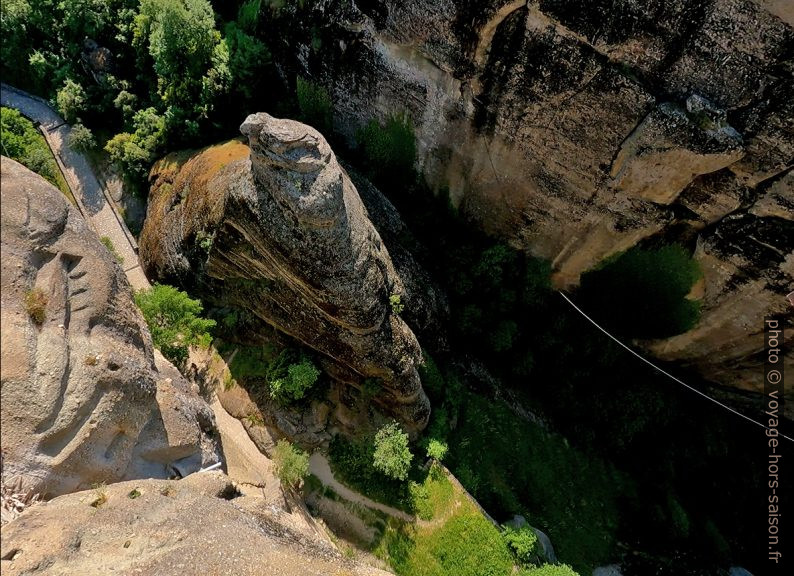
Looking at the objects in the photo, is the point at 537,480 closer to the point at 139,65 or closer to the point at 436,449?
the point at 436,449

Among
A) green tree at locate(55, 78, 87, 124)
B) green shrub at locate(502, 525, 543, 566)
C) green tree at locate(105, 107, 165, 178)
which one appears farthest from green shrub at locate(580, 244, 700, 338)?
green tree at locate(55, 78, 87, 124)

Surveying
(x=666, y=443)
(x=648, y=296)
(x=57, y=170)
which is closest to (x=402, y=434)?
(x=648, y=296)

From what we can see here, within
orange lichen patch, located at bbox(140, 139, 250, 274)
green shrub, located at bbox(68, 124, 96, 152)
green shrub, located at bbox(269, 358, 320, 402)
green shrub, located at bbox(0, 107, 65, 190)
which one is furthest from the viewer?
green shrub, located at bbox(68, 124, 96, 152)

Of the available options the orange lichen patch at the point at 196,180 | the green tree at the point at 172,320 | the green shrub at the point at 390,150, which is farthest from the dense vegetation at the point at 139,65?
the green tree at the point at 172,320

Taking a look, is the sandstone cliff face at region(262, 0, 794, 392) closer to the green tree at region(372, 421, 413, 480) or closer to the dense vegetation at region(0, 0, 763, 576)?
the dense vegetation at region(0, 0, 763, 576)

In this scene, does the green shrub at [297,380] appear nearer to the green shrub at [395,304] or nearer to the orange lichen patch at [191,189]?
the green shrub at [395,304]

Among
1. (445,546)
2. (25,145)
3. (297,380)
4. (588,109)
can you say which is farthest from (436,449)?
(25,145)
